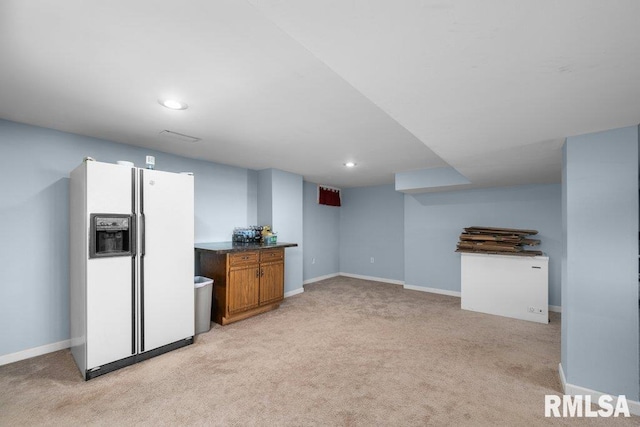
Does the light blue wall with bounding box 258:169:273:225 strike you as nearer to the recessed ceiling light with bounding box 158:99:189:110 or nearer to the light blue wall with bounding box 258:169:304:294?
the light blue wall with bounding box 258:169:304:294

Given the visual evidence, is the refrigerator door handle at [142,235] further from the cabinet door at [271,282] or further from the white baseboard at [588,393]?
the white baseboard at [588,393]

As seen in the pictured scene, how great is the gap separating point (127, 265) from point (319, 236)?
438 centimetres

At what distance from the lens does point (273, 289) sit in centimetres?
434

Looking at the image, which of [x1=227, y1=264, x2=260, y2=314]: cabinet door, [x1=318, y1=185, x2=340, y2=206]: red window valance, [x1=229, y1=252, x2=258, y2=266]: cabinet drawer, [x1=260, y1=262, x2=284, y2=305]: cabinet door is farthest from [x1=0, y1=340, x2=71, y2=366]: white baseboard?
[x1=318, y1=185, x2=340, y2=206]: red window valance

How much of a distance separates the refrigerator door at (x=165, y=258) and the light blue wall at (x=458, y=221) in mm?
4326

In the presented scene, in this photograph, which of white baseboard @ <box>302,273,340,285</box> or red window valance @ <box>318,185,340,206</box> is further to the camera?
red window valance @ <box>318,185,340,206</box>

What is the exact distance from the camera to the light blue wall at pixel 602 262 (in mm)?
2068

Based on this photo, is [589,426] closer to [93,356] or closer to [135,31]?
[135,31]

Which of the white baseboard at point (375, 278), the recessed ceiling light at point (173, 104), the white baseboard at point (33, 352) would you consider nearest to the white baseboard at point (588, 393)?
the recessed ceiling light at point (173, 104)

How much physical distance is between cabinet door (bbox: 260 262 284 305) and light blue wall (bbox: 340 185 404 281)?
9.41 ft

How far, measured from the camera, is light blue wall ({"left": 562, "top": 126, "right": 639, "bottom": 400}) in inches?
81.4

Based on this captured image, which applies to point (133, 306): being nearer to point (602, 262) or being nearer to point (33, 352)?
point (33, 352)

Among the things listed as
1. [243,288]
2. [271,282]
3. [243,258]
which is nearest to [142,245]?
[243,258]

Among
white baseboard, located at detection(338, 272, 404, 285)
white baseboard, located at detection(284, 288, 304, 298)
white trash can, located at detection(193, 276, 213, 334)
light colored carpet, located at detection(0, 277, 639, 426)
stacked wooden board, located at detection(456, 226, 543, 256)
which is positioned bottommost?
white baseboard, located at detection(338, 272, 404, 285)
